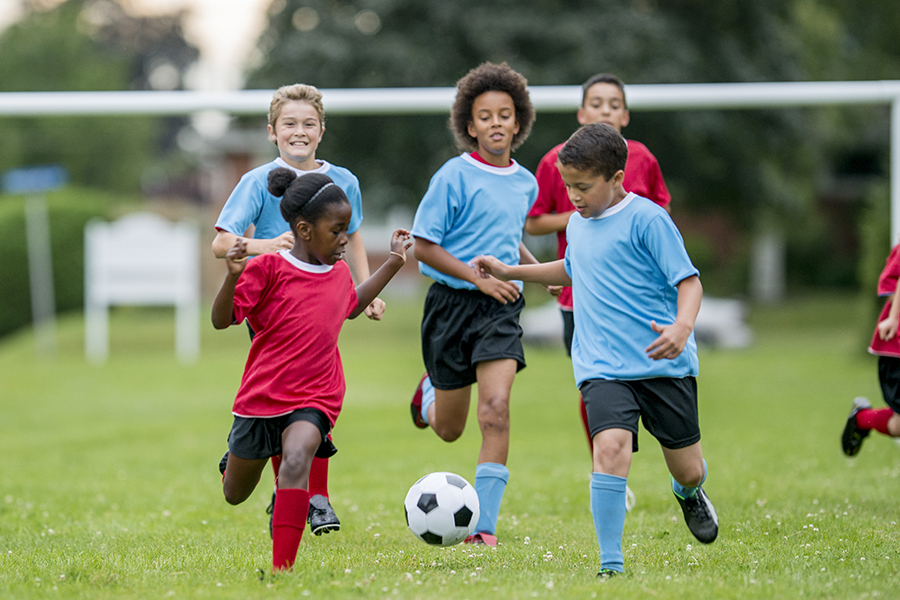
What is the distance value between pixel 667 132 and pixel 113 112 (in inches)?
Result: 535

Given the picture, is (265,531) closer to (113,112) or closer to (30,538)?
(30,538)

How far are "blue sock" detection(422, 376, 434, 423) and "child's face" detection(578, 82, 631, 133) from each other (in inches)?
70.0

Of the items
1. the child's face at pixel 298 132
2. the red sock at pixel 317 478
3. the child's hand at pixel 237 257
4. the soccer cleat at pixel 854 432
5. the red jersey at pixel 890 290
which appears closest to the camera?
the child's hand at pixel 237 257

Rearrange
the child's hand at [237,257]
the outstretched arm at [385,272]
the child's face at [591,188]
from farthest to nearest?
the outstretched arm at [385,272]
the child's face at [591,188]
the child's hand at [237,257]

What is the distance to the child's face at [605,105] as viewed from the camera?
5695 mm

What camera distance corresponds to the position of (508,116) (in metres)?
5.22

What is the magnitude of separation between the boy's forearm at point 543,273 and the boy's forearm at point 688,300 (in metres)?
0.74

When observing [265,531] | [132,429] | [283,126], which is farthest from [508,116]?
[132,429]

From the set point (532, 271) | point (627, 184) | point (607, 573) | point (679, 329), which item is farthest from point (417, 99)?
point (607, 573)

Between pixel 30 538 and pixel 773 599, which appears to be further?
pixel 30 538

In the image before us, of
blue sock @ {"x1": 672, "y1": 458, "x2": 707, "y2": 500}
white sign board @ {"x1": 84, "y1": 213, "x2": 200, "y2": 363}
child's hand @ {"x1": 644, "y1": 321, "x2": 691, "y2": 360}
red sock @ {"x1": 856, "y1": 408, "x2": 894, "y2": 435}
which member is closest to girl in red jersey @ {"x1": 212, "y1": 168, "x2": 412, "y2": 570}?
child's hand @ {"x1": 644, "y1": 321, "x2": 691, "y2": 360}

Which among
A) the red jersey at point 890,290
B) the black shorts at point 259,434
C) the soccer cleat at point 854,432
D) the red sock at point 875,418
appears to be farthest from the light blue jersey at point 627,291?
the soccer cleat at point 854,432

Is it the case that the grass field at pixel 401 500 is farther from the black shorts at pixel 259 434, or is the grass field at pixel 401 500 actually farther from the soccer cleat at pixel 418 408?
the soccer cleat at pixel 418 408

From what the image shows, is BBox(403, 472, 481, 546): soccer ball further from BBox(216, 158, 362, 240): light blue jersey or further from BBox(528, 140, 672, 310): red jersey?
BBox(528, 140, 672, 310): red jersey
